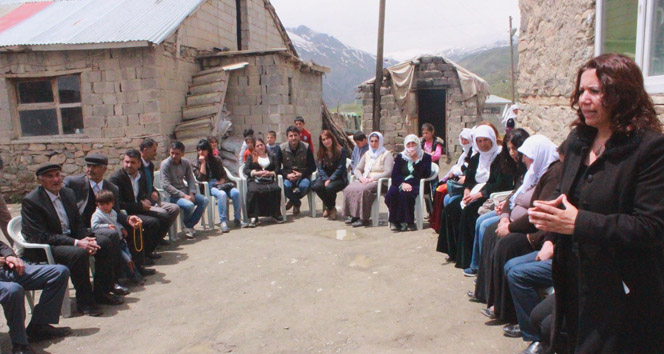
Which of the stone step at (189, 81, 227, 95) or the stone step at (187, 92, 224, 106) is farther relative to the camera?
the stone step at (189, 81, 227, 95)

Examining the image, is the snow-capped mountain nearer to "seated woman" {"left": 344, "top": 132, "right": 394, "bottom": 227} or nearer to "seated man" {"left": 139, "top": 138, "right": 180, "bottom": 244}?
"seated woman" {"left": 344, "top": 132, "right": 394, "bottom": 227}

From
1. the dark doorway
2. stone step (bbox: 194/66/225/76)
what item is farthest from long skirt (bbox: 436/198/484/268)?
the dark doorway

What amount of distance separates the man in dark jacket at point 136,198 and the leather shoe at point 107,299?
3.67 ft

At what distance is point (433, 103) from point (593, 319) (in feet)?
53.0

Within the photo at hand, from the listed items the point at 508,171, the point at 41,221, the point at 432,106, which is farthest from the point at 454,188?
the point at 432,106

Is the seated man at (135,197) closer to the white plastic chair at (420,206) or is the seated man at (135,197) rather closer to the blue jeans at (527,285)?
the white plastic chair at (420,206)

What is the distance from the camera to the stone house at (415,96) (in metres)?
14.9

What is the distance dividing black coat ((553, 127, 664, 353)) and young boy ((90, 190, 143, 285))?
420cm

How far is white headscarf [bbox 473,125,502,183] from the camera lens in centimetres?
500

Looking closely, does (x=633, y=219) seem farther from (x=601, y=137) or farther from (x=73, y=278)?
(x=73, y=278)

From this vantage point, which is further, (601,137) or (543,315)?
(543,315)

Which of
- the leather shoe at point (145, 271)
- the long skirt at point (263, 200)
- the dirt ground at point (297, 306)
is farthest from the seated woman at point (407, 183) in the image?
the leather shoe at point (145, 271)

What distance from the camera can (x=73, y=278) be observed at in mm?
4141

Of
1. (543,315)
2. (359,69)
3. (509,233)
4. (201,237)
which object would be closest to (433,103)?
(201,237)
